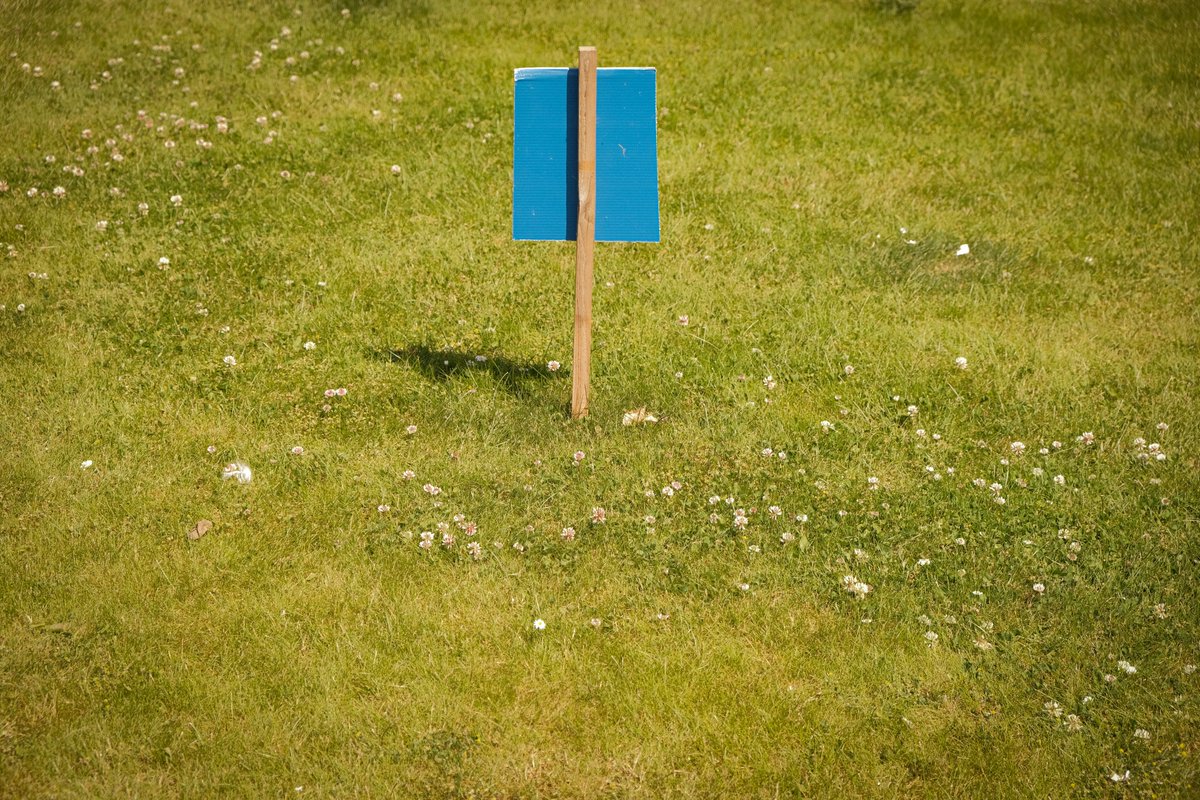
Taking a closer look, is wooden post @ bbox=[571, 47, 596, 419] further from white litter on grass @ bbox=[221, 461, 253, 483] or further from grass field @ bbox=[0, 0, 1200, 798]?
white litter on grass @ bbox=[221, 461, 253, 483]

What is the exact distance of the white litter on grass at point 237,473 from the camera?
17.1 ft

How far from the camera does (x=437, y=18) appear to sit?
38.5 feet

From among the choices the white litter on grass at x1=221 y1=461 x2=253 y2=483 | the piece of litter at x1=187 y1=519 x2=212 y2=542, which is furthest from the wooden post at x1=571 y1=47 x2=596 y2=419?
the piece of litter at x1=187 y1=519 x2=212 y2=542

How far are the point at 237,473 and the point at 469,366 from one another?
155 cm

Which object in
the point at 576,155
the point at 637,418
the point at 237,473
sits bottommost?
the point at 237,473

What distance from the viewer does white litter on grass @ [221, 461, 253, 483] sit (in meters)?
5.20

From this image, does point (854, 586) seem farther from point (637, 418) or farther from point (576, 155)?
point (576, 155)

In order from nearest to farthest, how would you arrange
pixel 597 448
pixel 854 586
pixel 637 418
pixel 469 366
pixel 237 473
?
pixel 854 586 < pixel 237 473 < pixel 597 448 < pixel 637 418 < pixel 469 366

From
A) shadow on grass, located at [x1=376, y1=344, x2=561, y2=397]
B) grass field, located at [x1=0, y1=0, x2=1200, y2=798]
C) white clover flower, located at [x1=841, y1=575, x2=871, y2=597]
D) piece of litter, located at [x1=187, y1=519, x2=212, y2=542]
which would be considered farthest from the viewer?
shadow on grass, located at [x1=376, y1=344, x2=561, y2=397]

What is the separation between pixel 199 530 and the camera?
191 inches

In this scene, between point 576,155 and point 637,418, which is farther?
point 637,418

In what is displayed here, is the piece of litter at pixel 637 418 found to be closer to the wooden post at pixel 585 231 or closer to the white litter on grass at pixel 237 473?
the wooden post at pixel 585 231

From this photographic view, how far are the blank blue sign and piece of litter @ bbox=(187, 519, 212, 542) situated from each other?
2121mm

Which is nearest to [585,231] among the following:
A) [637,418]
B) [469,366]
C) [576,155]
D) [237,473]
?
[576,155]
